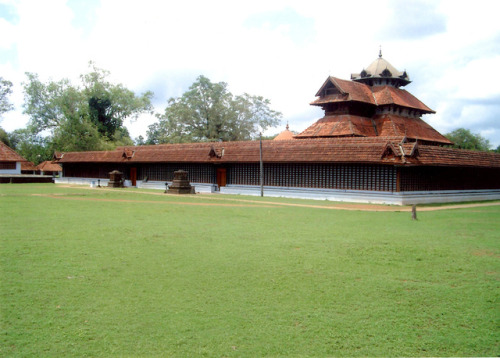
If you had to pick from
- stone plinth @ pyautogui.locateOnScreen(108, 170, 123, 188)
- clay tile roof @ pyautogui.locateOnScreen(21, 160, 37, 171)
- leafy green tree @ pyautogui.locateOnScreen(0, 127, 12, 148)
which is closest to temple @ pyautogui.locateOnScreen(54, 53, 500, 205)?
stone plinth @ pyautogui.locateOnScreen(108, 170, 123, 188)

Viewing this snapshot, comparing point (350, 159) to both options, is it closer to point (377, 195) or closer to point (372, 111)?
point (377, 195)

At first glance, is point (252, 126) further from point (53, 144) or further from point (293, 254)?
point (293, 254)

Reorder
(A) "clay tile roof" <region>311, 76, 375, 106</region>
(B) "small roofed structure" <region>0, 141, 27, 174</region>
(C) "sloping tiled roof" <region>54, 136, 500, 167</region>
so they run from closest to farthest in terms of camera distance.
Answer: (C) "sloping tiled roof" <region>54, 136, 500, 167</region> < (A) "clay tile roof" <region>311, 76, 375, 106</region> < (B) "small roofed structure" <region>0, 141, 27, 174</region>

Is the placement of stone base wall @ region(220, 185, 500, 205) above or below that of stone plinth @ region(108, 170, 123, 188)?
below

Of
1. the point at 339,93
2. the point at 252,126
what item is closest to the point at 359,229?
the point at 339,93

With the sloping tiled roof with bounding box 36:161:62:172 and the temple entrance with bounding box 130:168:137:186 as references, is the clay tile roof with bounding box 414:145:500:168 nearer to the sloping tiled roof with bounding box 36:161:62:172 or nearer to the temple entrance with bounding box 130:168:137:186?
the temple entrance with bounding box 130:168:137:186

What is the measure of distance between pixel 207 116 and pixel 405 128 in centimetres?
2984

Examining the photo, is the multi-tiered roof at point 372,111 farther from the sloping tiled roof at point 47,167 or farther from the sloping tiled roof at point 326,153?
the sloping tiled roof at point 47,167

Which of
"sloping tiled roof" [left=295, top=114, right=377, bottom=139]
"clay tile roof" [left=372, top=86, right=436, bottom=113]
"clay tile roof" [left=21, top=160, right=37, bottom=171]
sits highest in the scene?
"clay tile roof" [left=372, top=86, right=436, bottom=113]

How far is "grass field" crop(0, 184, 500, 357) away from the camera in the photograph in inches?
217

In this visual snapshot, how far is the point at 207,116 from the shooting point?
6025 centimetres

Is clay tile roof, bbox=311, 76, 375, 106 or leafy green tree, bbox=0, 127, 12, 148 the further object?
leafy green tree, bbox=0, 127, 12, 148

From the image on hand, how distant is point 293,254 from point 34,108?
61380 millimetres

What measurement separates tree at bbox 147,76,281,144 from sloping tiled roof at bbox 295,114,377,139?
2376 centimetres
